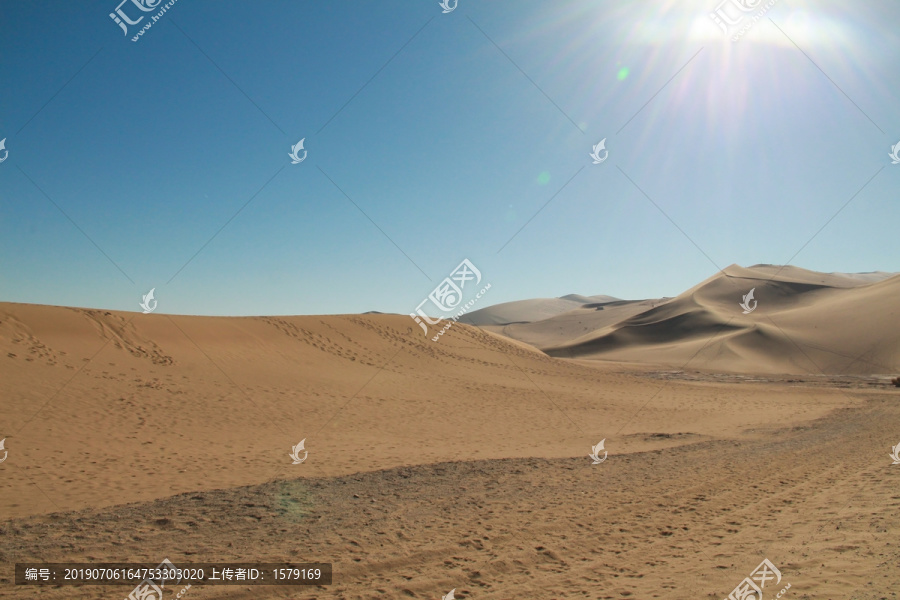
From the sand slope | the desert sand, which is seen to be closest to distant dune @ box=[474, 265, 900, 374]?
the sand slope

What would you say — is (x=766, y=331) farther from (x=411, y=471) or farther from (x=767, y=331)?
(x=411, y=471)

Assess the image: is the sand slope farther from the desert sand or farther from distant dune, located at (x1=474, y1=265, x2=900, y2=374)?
the desert sand

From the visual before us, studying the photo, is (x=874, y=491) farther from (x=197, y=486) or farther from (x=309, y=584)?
(x=197, y=486)

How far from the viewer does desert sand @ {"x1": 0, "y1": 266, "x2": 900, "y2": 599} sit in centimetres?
538

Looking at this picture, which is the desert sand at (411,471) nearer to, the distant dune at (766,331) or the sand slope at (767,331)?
the sand slope at (767,331)

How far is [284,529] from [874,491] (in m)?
8.63

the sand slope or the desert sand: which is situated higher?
the sand slope

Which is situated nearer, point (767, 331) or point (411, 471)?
point (411, 471)

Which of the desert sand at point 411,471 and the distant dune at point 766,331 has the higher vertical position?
the distant dune at point 766,331

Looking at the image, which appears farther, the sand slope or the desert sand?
the sand slope

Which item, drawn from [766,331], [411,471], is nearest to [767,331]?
[766,331]

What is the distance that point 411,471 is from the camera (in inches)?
375

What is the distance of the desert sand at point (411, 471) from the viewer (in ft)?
17.6

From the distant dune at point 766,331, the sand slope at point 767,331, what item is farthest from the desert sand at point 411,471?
the distant dune at point 766,331
